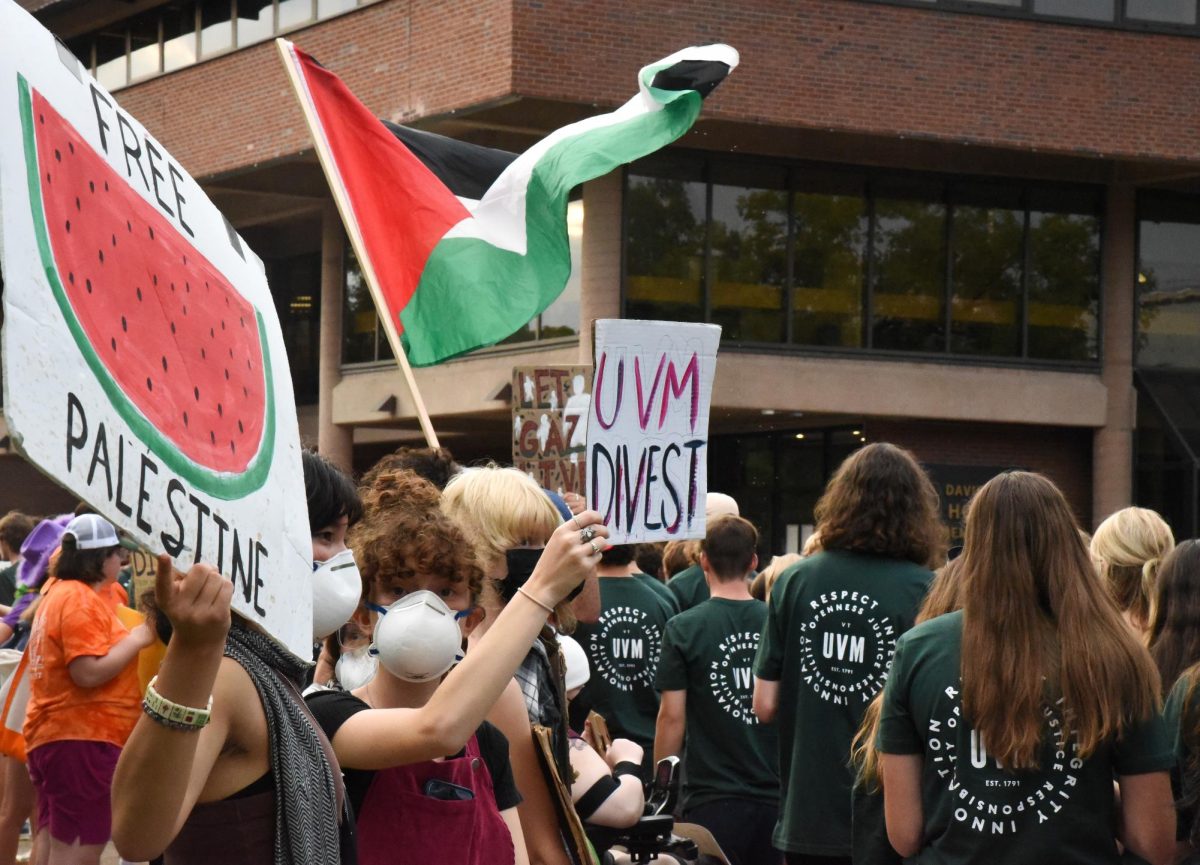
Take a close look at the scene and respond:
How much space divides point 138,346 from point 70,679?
563cm

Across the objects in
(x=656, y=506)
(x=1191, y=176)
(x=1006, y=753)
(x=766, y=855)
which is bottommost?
(x=766, y=855)

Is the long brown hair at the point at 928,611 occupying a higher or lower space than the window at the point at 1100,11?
lower

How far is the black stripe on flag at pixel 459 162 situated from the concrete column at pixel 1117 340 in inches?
715

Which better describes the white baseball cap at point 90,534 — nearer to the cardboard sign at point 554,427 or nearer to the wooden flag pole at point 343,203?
the wooden flag pole at point 343,203

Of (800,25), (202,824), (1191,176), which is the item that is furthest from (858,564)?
(1191,176)

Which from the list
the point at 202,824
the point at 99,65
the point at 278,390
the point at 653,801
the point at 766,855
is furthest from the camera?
the point at 99,65

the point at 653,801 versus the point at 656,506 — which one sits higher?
the point at 656,506

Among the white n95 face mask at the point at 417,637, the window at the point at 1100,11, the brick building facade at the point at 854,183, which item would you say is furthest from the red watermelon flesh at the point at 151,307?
the window at the point at 1100,11

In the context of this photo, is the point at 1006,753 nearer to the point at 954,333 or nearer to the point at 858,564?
the point at 858,564

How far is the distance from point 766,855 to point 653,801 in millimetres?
1981

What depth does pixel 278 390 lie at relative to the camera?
2352 mm

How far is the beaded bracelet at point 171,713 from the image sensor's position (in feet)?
7.29

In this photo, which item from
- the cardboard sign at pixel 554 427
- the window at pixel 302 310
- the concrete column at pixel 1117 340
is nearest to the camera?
the cardboard sign at pixel 554 427

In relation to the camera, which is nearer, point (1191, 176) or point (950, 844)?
point (950, 844)
